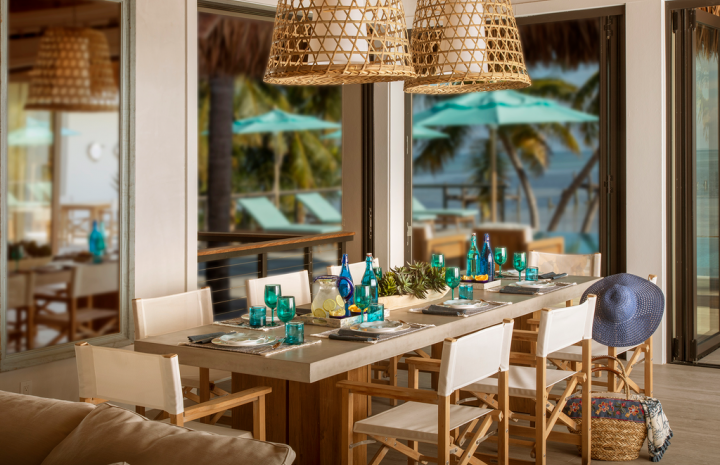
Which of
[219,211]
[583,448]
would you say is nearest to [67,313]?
[583,448]

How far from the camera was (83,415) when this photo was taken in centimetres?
198

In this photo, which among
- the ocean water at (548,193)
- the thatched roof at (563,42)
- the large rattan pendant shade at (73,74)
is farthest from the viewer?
the ocean water at (548,193)

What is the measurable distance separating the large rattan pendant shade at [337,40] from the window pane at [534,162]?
11.5 meters

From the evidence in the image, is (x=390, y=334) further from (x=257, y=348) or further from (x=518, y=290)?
(x=518, y=290)

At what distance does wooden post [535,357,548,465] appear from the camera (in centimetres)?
322

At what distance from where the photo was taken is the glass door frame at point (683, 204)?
5531 millimetres

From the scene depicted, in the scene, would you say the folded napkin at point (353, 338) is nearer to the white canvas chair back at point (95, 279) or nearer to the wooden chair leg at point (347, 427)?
the wooden chair leg at point (347, 427)

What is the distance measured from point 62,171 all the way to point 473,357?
7.90ft

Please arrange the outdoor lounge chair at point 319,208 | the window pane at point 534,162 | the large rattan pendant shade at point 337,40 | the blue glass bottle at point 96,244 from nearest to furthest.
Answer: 1. the large rattan pendant shade at point 337,40
2. the blue glass bottle at point 96,244
3. the window pane at point 534,162
4. the outdoor lounge chair at point 319,208

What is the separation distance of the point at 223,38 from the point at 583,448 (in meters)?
12.5

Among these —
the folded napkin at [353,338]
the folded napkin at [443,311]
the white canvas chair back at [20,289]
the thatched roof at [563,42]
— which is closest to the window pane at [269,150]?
the thatched roof at [563,42]

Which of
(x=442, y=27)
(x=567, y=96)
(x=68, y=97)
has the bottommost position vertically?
(x=68, y=97)

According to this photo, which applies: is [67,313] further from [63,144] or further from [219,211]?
[219,211]

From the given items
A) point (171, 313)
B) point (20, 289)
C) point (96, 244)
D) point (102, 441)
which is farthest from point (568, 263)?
point (102, 441)
